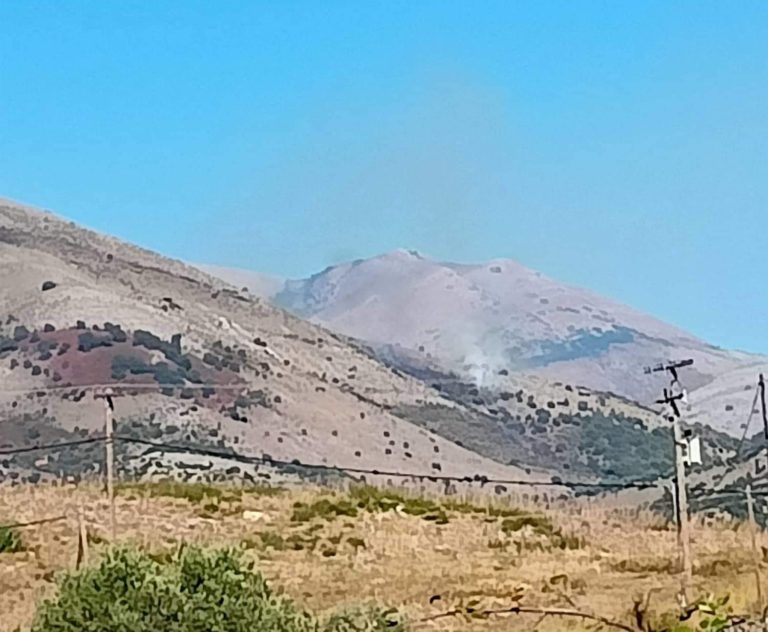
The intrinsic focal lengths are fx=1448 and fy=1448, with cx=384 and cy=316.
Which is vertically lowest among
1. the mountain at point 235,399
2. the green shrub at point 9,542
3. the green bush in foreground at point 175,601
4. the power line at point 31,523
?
the green bush in foreground at point 175,601

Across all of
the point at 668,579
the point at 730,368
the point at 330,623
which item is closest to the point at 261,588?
the point at 330,623

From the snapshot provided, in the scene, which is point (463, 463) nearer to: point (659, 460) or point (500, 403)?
point (659, 460)

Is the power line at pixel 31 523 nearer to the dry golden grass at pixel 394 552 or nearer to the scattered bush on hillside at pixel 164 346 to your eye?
the dry golden grass at pixel 394 552

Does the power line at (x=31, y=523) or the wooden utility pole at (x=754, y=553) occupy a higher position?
the power line at (x=31, y=523)

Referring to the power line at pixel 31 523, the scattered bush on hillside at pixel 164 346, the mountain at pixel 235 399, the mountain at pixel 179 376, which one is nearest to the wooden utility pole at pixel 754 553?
the power line at pixel 31 523

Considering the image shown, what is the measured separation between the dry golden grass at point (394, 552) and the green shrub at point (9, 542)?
0.87 ft

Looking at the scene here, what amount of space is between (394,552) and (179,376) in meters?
57.4

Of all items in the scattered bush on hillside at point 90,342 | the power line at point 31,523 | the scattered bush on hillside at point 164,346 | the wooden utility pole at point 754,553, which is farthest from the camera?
the scattered bush on hillside at point 90,342

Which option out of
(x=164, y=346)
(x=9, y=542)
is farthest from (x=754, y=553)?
(x=164, y=346)

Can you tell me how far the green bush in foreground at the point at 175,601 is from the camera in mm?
11422

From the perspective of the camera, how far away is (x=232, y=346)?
94.9 meters

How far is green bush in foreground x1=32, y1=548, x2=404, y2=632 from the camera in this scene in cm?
1142

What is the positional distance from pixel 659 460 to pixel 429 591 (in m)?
54.8

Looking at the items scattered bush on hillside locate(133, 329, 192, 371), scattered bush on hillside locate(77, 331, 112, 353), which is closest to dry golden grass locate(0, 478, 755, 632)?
scattered bush on hillside locate(133, 329, 192, 371)
